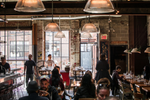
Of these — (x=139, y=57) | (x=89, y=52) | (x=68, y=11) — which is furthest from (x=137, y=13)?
(x=89, y=52)

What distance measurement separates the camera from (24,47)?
13.9 m

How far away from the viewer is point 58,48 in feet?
43.9

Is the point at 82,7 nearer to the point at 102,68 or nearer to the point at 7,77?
the point at 102,68

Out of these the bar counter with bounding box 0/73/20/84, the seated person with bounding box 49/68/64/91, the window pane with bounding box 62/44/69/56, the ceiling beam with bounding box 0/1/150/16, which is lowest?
the bar counter with bounding box 0/73/20/84

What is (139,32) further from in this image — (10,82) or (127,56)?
(10,82)

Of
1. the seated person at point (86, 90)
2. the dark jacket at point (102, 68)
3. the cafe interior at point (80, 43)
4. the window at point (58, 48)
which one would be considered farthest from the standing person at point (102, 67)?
the window at point (58, 48)

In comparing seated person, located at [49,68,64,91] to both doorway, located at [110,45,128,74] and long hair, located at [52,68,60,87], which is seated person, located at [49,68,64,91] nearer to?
long hair, located at [52,68,60,87]

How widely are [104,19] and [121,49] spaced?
7.39ft

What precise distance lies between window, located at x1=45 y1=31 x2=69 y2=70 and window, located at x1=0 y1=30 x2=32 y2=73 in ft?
4.59

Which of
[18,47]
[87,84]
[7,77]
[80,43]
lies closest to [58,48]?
[80,43]

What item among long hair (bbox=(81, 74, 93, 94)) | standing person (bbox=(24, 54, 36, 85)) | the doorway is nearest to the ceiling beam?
standing person (bbox=(24, 54, 36, 85))

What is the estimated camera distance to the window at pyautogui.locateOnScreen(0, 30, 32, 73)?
546 inches

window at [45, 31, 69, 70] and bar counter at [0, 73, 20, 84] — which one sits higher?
window at [45, 31, 69, 70]

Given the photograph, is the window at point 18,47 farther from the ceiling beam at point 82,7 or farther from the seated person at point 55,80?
the seated person at point 55,80
